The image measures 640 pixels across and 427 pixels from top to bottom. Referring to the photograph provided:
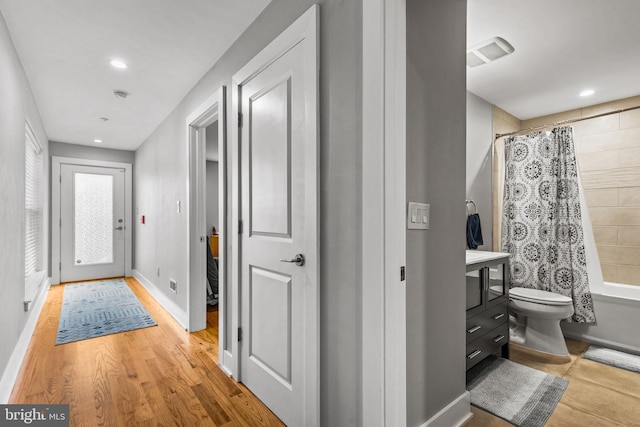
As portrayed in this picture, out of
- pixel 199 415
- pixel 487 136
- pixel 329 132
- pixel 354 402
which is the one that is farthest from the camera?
pixel 487 136

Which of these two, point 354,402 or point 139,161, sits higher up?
point 139,161

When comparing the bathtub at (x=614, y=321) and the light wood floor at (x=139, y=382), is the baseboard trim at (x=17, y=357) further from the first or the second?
the bathtub at (x=614, y=321)

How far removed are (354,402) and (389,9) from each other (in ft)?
5.06

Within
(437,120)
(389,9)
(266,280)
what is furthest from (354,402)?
(389,9)

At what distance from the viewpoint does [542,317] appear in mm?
2520

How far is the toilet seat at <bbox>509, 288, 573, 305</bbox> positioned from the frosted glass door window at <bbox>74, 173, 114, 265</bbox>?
600 cm

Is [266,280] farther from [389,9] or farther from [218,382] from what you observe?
[389,9]

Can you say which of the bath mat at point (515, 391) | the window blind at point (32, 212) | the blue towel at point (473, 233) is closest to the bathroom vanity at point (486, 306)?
the bath mat at point (515, 391)

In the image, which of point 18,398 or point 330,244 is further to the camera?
point 18,398

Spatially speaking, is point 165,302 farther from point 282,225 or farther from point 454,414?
point 454,414

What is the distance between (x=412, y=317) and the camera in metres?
1.37

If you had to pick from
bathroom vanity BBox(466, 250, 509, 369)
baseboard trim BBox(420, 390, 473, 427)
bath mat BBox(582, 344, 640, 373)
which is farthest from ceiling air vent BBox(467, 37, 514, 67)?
bath mat BBox(582, 344, 640, 373)

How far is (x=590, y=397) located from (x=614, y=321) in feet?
4.01

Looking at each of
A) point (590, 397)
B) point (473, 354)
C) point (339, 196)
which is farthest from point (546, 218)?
point (339, 196)
